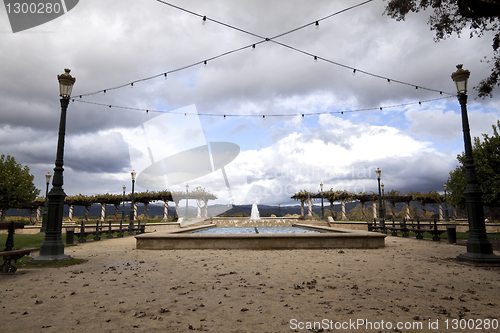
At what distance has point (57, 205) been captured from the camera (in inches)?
329

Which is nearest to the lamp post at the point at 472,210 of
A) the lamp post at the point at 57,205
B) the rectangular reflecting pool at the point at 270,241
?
the rectangular reflecting pool at the point at 270,241

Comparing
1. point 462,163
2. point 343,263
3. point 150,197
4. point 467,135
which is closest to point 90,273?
point 343,263

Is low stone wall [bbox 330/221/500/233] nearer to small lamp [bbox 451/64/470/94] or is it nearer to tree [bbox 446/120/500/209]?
tree [bbox 446/120/500/209]

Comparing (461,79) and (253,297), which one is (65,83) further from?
(461,79)

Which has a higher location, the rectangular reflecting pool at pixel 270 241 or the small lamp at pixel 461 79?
the small lamp at pixel 461 79

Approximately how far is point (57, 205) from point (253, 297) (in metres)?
7.11

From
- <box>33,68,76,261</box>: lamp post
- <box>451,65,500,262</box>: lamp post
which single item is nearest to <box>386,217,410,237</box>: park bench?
<box>451,65,500,262</box>: lamp post

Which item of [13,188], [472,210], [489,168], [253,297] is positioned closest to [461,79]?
[472,210]

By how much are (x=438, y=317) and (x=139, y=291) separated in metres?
4.53

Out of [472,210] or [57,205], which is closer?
[472,210]

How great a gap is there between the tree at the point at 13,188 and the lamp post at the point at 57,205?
74.8 ft

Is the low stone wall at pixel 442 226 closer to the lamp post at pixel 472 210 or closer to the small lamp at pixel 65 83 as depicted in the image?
the lamp post at pixel 472 210

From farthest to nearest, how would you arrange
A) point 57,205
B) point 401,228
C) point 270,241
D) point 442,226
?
point 442,226, point 401,228, point 270,241, point 57,205

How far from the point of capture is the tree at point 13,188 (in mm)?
25188
